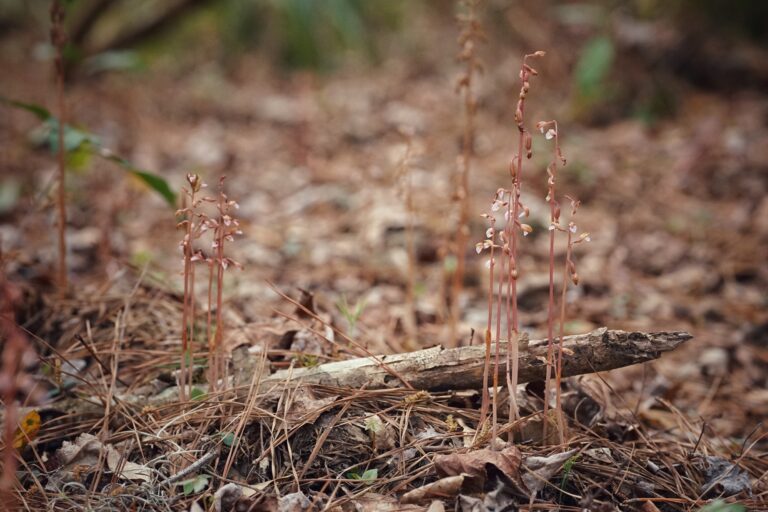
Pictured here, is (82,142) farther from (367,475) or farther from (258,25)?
(258,25)

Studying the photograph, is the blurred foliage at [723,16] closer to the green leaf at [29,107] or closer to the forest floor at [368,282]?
the forest floor at [368,282]

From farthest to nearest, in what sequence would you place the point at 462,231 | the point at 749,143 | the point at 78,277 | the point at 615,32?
the point at 615,32, the point at 749,143, the point at 78,277, the point at 462,231

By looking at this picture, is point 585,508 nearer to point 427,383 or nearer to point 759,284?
point 427,383

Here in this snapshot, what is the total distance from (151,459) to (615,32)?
5.36 meters

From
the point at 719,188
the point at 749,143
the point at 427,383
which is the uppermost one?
the point at 749,143

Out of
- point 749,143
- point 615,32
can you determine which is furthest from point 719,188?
point 615,32

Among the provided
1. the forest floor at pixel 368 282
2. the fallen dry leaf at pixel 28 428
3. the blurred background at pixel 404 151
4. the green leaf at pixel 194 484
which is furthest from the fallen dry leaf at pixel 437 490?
the fallen dry leaf at pixel 28 428

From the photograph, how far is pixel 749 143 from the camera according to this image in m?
4.53

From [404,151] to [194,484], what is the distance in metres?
1.48

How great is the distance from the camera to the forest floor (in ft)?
4.78

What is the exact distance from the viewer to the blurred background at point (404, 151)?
→ 9.02ft

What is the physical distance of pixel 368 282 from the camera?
119 inches

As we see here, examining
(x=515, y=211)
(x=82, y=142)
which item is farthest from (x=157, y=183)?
(x=515, y=211)

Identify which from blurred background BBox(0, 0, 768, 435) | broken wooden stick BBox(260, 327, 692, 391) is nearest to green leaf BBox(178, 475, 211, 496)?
broken wooden stick BBox(260, 327, 692, 391)
